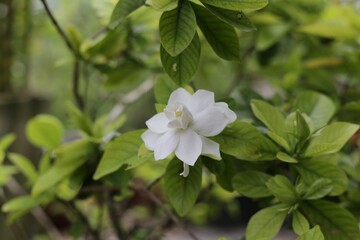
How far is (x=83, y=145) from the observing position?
800mm

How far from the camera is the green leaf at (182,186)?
2.03ft

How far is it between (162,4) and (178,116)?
0.15 metres

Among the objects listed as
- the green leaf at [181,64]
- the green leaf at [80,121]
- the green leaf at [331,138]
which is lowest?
the green leaf at [80,121]

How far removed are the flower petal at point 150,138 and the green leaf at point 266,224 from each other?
20 centimetres

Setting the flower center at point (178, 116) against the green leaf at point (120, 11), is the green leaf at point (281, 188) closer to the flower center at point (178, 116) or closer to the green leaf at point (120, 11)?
the flower center at point (178, 116)

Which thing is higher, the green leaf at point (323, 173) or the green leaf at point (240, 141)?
the green leaf at point (240, 141)

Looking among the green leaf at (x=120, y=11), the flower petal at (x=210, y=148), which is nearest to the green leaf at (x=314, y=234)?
the flower petal at (x=210, y=148)

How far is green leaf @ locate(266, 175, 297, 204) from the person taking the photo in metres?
0.62

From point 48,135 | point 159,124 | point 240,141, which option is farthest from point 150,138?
point 48,135

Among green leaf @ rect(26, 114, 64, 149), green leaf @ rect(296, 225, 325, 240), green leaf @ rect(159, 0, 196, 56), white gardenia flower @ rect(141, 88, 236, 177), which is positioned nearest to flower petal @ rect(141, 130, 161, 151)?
white gardenia flower @ rect(141, 88, 236, 177)

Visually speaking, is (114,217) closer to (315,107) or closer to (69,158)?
(69,158)

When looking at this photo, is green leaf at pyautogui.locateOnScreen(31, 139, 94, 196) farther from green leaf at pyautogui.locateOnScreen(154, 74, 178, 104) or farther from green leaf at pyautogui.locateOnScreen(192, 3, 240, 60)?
green leaf at pyautogui.locateOnScreen(192, 3, 240, 60)

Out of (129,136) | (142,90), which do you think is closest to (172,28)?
(129,136)

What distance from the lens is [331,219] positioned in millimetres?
641
